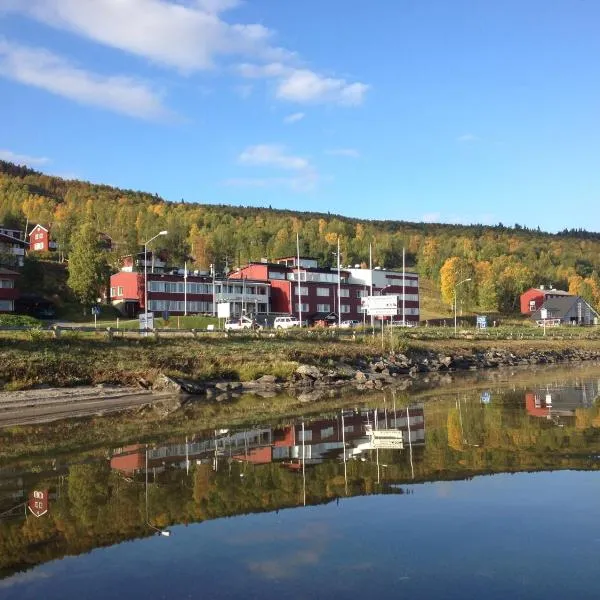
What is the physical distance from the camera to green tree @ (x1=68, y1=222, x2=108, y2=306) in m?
92.1

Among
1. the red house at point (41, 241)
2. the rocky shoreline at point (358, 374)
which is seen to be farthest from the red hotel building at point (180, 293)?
the red house at point (41, 241)

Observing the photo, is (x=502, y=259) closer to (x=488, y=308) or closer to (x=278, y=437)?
(x=488, y=308)

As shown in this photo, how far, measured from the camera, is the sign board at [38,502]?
13609 mm

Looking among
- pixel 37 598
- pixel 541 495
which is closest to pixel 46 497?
pixel 37 598

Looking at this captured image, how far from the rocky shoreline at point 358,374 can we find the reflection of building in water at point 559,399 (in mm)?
9464

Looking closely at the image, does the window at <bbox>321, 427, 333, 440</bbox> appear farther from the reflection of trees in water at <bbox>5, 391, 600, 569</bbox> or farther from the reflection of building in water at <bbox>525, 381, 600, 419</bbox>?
the reflection of building in water at <bbox>525, 381, 600, 419</bbox>

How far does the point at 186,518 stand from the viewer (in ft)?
42.7

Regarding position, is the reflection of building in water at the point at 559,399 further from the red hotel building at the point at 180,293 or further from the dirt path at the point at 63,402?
the red hotel building at the point at 180,293

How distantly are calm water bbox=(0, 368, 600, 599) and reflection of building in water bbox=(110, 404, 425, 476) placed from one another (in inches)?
3.9

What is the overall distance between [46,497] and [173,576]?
6225mm

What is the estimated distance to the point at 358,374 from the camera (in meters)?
48.5

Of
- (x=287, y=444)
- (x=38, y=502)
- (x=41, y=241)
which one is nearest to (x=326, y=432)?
(x=287, y=444)

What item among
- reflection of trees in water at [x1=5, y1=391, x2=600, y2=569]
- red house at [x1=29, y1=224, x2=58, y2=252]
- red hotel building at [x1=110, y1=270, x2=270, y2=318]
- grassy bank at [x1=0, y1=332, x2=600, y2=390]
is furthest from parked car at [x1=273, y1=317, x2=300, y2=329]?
red house at [x1=29, y1=224, x2=58, y2=252]

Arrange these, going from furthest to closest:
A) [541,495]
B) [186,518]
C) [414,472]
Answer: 1. [414,472]
2. [541,495]
3. [186,518]
